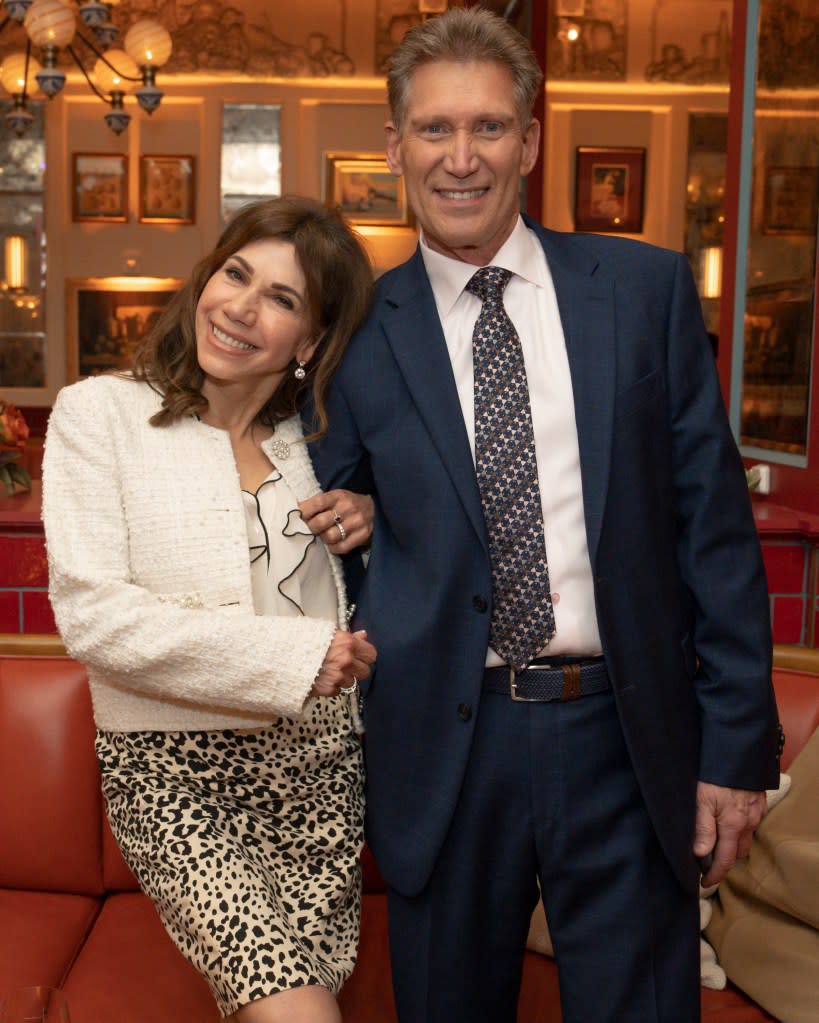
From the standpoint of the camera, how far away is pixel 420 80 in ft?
5.57

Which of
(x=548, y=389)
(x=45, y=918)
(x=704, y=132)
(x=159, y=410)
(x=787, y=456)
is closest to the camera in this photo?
(x=548, y=389)

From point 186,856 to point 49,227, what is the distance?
21.7 feet

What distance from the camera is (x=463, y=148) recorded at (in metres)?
1.65

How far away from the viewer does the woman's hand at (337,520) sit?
1.81 meters

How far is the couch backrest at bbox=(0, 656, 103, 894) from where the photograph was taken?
236 centimetres

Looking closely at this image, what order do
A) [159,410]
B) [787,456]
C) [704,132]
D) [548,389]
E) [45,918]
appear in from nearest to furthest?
[548,389], [159,410], [45,918], [787,456], [704,132]

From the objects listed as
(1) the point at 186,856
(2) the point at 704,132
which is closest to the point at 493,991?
(1) the point at 186,856

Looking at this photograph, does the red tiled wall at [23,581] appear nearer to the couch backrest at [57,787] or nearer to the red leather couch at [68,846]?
the red leather couch at [68,846]

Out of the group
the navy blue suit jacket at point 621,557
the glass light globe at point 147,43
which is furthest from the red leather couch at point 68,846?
the glass light globe at point 147,43

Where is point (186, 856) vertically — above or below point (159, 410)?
below

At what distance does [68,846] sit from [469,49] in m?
1.69

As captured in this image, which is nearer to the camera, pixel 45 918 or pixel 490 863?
pixel 490 863

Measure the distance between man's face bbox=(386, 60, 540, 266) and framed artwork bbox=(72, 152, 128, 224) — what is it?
20.8 feet

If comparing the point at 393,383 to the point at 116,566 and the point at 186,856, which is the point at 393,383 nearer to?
the point at 116,566
